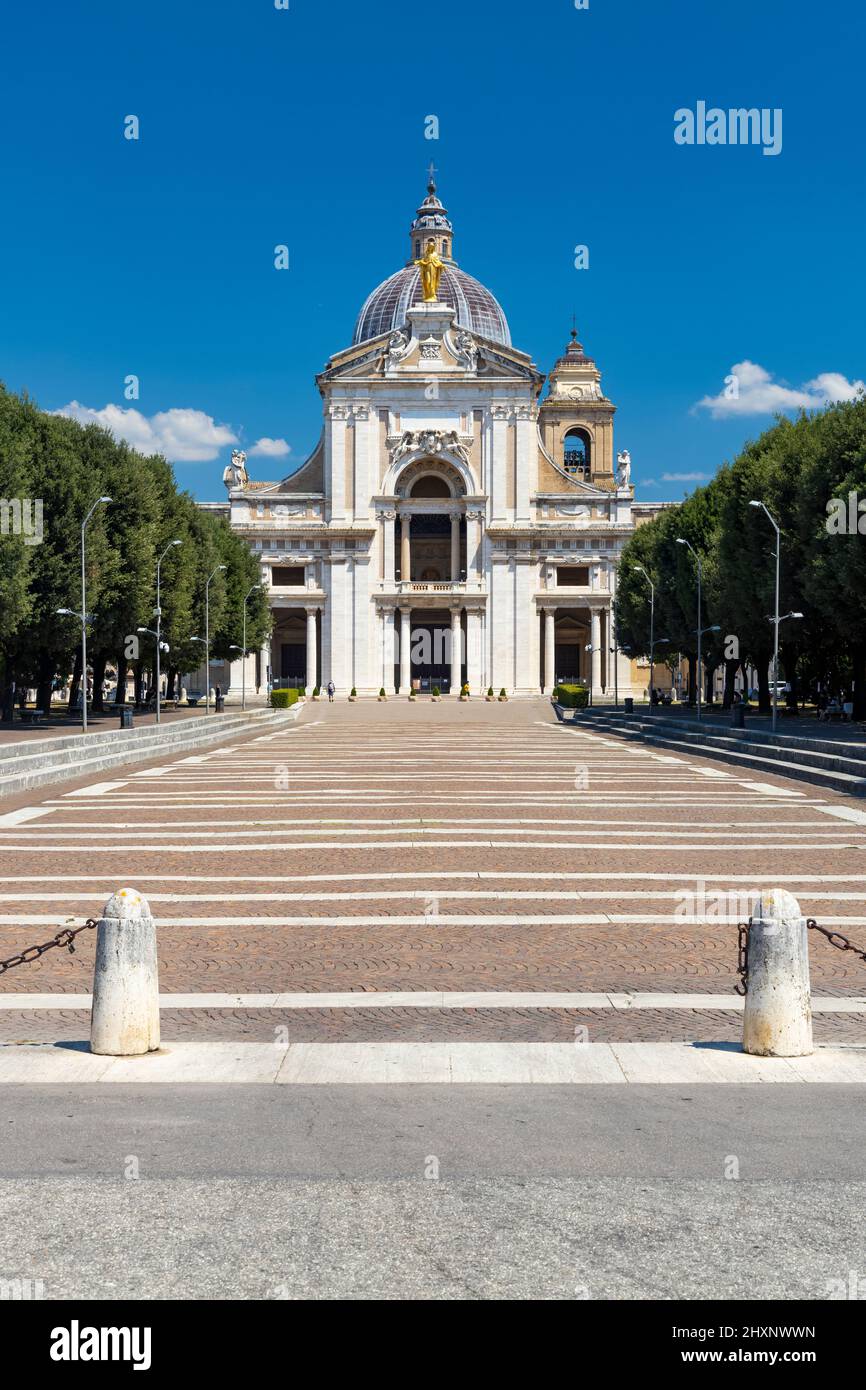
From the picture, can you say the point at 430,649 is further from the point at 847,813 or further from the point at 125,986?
the point at 125,986

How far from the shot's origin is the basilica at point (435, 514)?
11750cm

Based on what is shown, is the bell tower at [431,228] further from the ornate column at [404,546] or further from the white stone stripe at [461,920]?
the white stone stripe at [461,920]

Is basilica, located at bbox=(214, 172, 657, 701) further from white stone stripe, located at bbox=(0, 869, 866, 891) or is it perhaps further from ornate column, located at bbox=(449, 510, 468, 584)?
white stone stripe, located at bbox=(0, 869, 866, 891)

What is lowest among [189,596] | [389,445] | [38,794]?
[38,794]

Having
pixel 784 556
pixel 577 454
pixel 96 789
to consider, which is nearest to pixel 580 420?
pixel 577 454

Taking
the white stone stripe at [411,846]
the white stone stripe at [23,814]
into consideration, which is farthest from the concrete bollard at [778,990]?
the white stone stripe at [23,814]

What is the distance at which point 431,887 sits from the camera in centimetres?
1523

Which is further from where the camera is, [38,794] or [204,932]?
[38,794]

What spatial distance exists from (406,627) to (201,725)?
6279cm

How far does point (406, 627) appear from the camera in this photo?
4663 inches

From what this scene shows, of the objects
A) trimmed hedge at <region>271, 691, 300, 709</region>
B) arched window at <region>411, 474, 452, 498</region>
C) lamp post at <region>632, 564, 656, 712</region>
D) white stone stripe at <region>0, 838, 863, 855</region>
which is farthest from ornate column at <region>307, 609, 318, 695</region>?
white stone stripe at <region>0, 838, 863, 855</region>

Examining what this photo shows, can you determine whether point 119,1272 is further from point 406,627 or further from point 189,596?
point 406,627

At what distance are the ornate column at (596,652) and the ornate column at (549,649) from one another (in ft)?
11.8
